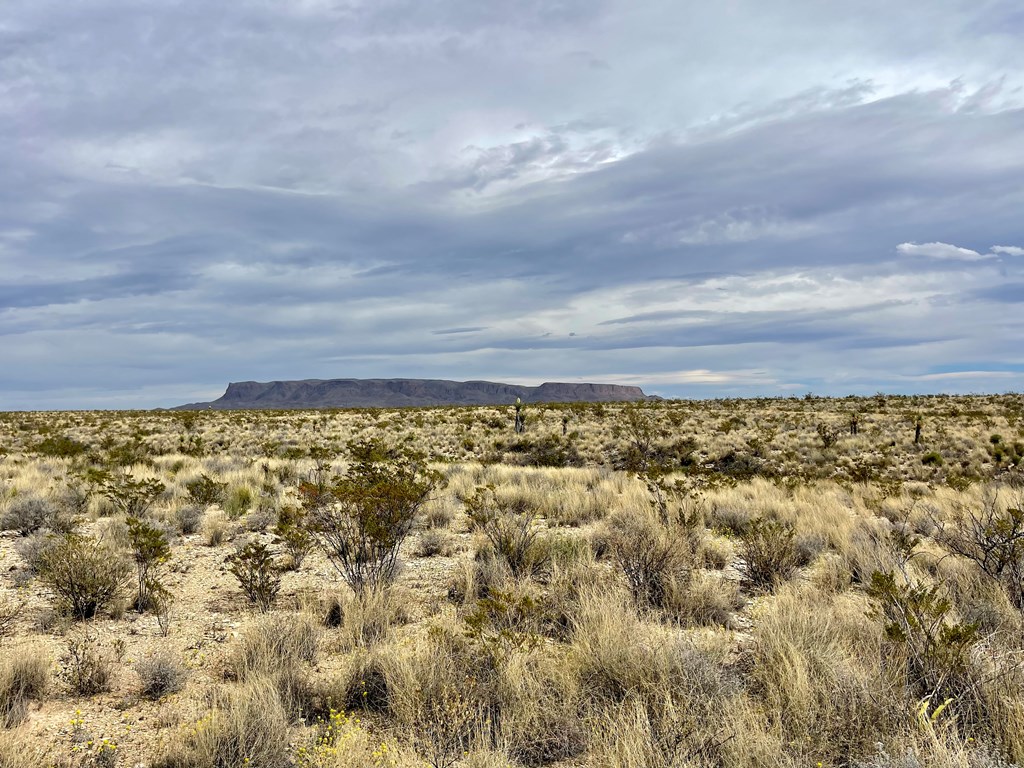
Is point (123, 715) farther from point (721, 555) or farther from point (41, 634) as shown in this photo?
point (721, 555)

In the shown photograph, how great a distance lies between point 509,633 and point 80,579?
4.83m

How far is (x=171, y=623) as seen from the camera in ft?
19.4

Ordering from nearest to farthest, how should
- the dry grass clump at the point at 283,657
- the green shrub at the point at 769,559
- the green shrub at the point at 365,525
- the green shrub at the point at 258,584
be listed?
the dry grass clump at the point at 283,657 < the green shrub at the point at 258,584 < the green shrub at the point at 365,525 < the green shrub at the point at 769,559

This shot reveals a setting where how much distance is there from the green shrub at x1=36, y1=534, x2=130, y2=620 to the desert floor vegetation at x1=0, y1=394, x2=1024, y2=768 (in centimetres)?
3

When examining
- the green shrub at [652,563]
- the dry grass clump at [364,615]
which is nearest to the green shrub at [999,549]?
the green shrub at [652,563]

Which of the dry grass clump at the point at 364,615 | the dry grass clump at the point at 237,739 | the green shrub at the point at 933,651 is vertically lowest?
the dry grass clump at the point at 364,615

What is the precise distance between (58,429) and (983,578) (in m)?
42.3

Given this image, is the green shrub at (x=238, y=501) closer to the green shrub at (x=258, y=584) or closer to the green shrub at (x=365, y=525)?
the green shrub at (x=365, y=525)

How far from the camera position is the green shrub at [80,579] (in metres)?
6.03

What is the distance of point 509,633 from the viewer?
14.9ft

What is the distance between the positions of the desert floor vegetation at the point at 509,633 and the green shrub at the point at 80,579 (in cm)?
3

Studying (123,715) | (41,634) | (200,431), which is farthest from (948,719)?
(200,431)

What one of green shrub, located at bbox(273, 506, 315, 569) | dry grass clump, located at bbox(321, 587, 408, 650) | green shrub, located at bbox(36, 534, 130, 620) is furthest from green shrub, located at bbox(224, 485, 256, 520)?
dry grass clump, located at bbox(321, 587, 408, 650)

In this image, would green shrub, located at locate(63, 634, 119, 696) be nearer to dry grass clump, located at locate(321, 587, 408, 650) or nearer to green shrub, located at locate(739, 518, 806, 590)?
dry grass clump, located at locate(321, 587, 408, 650)
